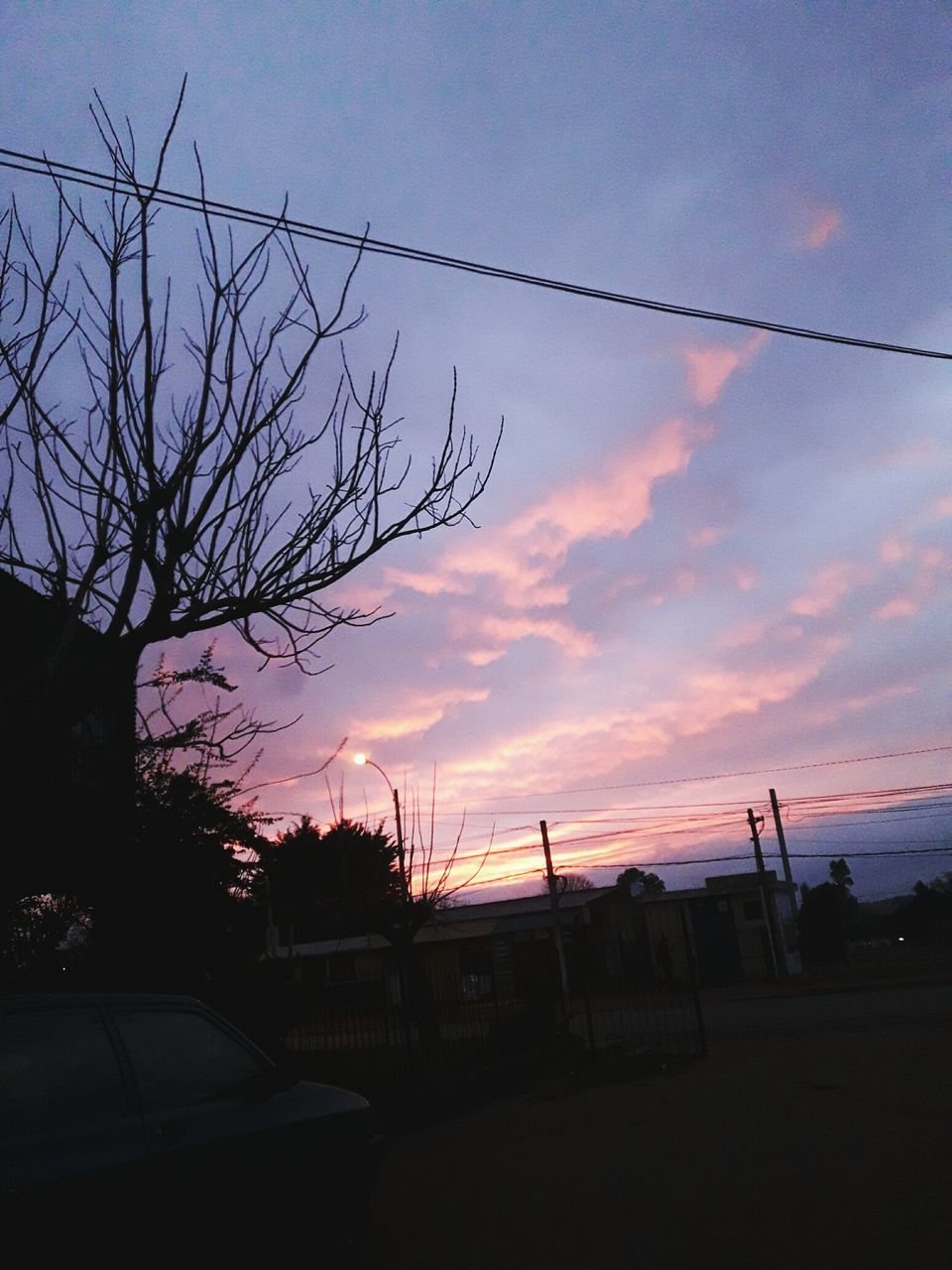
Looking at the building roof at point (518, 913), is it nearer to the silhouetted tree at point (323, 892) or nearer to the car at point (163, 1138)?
the silhouetted tree at point (323, 892)

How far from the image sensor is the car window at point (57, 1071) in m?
3.66

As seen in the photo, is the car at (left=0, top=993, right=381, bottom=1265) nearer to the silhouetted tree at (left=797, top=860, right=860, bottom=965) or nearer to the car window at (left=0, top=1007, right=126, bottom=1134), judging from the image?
the car window at (left=0, top=1007, right=126, bottom=1134)

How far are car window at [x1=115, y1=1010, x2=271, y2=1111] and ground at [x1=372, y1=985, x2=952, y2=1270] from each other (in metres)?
2.23

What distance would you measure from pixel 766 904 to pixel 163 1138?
43863 mm

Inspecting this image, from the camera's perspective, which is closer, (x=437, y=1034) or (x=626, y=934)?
(x=437, y=1034)

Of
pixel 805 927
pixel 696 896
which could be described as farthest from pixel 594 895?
pixel 805 927

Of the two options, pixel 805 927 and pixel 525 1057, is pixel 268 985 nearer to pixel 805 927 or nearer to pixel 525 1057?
pixel 525 1057

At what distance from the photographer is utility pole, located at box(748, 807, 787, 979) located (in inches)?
Answer: 1673

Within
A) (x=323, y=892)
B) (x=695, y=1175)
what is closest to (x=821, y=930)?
(x=323, y=892)

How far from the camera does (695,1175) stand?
7.48 meters

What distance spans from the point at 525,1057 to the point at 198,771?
A: 21.4 ft

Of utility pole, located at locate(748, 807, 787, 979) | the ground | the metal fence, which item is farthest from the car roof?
utility pole, located at locate(748, 807, 787, 979)

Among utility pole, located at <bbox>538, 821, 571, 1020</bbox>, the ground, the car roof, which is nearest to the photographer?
the car roof

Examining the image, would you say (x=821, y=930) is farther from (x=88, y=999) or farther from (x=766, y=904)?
(x=88, y=999)
